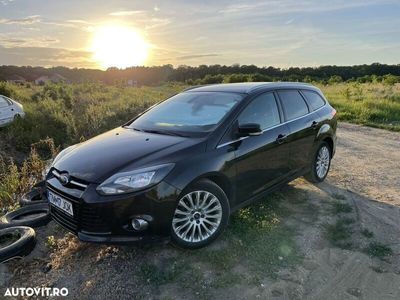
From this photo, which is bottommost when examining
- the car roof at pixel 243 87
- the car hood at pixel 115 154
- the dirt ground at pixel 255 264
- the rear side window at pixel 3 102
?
the dirt ground at pixel 255 264

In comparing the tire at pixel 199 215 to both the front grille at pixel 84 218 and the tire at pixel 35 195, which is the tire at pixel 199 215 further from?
the tire at pixel 35 195

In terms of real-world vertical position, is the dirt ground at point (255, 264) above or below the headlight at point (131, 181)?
below

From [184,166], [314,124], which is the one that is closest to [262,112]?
[314,124]

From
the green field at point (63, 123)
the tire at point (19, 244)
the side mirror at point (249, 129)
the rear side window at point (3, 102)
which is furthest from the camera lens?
the rear side window at point (3, 102)

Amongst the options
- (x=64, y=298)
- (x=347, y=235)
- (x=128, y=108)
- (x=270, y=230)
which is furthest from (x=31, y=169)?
(x=128, y=108)

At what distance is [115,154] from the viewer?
4254 millimetres

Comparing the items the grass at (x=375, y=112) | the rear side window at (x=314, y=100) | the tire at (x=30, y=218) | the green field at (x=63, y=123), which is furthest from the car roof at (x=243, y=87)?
the grass at (x=375, y=112)

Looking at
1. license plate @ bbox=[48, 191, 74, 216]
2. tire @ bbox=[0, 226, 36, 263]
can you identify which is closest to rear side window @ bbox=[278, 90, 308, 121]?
license plate @ bbox=[48, 191, 74, 216]

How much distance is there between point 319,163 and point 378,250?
230 centimetres

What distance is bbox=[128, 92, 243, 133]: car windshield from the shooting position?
478 cm

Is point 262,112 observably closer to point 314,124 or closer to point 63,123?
point 314,124

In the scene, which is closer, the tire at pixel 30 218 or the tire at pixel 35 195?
the tire at pixel 30 218

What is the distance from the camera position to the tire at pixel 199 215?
163 inches

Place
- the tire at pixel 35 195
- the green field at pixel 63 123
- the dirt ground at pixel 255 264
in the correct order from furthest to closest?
1. the green field at pixel 63 123
2. the tire at pixel 35 195
3. the dirt ground at pixel 255 264
